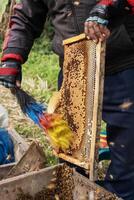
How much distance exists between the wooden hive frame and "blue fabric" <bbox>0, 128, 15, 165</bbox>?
2.75 feet

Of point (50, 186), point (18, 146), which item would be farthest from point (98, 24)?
point (18, 146)

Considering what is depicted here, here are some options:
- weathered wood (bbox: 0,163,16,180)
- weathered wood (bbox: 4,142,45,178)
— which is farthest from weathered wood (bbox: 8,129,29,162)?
weathered wood (bbox: 4,142,45,178)

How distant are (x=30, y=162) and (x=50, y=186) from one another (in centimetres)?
23

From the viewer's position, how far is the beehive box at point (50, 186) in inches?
134

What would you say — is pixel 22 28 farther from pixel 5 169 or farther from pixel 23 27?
pixel 5 169

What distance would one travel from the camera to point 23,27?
3955 millimetres

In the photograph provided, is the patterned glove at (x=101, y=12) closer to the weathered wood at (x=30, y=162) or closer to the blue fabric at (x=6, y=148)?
the weathered wood at (x=30, y=162)

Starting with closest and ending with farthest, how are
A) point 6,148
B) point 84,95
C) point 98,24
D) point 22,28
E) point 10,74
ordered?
point 98,24
point 84,95
point 10,74
point 22,28
point 6,148

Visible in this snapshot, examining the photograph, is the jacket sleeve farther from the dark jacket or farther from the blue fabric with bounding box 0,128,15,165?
the blue fabric with bounding box 0,128,15,165

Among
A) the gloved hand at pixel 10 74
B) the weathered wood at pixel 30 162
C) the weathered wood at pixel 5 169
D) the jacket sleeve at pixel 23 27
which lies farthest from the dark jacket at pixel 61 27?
the weathered wood at pixel 5 169

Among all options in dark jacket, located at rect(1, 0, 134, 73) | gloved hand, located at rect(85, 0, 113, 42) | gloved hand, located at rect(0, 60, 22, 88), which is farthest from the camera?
gloved hand, located at rect(0, 60, 22, 88)

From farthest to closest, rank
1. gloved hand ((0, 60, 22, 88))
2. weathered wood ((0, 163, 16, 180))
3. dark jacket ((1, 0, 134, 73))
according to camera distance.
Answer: weathered wood ((0, 163, 16, 180)) < gloved hand ((0, 60, 22, 88)) < dark jacket ((1, 0, 134, 73))

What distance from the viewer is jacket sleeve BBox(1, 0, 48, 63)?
388 centimetres

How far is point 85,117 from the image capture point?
3.39m
